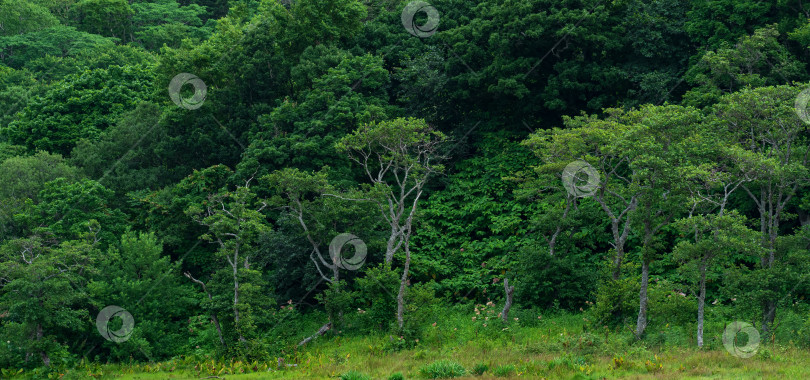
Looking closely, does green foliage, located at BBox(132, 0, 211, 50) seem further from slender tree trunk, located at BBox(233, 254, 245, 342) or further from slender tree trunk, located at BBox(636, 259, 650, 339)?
slender tree trunk, located at BBox(636, 259, 650, 339)

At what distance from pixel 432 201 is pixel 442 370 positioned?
423 inches

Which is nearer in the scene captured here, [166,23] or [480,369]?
[480,369]

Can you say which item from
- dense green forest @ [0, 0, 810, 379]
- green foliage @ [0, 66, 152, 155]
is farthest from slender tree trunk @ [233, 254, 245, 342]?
green foliage @ [0, 66, 152, 155]

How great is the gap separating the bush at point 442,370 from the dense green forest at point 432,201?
7 cm

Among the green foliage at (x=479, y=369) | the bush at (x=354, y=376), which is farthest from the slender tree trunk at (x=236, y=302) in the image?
the green foliage at (x=479, y=369)

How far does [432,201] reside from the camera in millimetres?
25812

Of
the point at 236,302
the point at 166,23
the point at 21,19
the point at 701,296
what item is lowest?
the point at 236,302

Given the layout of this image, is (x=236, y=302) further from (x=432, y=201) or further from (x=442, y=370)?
(x=432, y=201)

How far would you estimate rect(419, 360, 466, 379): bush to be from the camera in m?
15.6

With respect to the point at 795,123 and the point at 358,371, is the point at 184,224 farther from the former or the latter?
the point at 795,123

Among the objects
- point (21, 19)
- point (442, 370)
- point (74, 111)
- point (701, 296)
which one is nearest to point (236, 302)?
point (442, 370)

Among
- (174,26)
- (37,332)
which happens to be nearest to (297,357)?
(37,332)

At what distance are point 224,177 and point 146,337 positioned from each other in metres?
7.29

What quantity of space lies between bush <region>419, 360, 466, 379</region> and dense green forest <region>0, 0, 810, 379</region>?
72mm
